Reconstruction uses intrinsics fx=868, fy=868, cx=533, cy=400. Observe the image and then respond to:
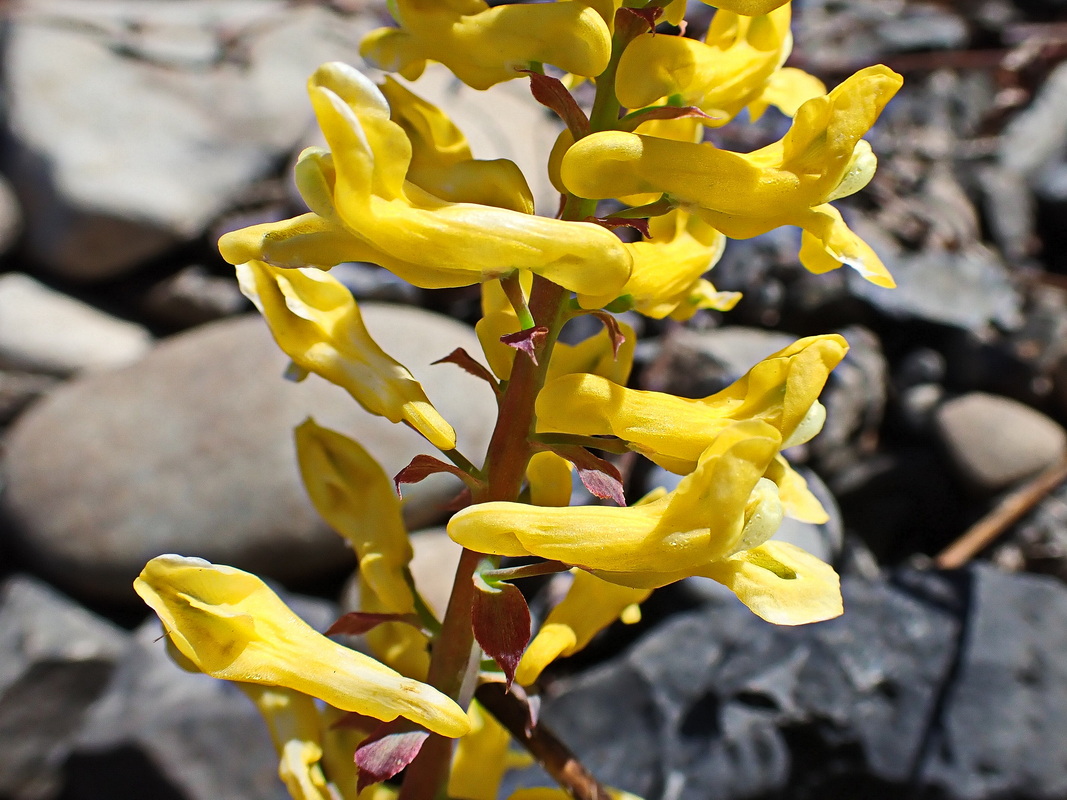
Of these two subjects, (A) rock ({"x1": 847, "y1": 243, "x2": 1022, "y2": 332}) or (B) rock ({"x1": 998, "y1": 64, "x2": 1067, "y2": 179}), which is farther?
(B) rock ({"x1": 998, "y1": 64, "x2": 1067, "y2": 179})

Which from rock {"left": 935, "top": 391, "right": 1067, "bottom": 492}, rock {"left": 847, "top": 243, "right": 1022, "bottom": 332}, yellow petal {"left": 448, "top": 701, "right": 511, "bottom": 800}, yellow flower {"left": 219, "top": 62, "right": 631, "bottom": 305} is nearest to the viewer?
yellow flower {"left": 219, "top": 62, "right": 631, "bottom": 305}

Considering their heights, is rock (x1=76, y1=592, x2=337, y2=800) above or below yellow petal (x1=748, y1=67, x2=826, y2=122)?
below

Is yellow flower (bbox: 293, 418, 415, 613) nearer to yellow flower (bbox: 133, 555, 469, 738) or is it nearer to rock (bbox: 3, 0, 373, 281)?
yellow flower (bbox: 133, 555, 469, 738)

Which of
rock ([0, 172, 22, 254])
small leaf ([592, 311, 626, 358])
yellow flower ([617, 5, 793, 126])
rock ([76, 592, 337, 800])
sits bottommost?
rock ([76, 592, 337, 800])

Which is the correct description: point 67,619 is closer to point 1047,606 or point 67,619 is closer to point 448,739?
point 448,739

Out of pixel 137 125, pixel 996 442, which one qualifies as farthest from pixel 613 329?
pixel 137 125

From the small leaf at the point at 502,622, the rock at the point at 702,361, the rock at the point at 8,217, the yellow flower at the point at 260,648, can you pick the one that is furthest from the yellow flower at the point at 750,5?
the rock at the point at 8,217

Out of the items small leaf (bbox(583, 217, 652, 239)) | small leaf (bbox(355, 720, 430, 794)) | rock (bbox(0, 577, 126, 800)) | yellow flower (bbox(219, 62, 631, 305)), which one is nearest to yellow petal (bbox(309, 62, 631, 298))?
yellow flower (bbox(219, 62, 631, 305))

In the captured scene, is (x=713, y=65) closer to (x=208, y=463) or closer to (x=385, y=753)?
(x=385, y=753)

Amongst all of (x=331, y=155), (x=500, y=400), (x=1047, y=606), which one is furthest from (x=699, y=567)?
(x=1047, y=606)
